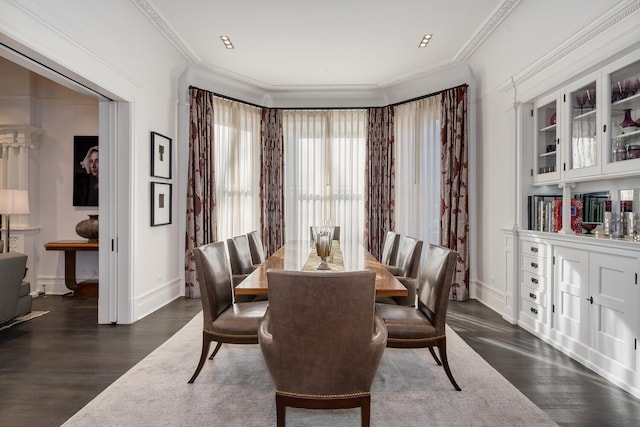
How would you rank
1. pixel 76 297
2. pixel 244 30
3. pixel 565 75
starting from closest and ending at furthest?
pixel 565 75 → pixel 244 30 → pixel 76 297

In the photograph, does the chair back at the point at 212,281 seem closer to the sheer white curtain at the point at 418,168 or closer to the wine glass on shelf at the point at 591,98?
the wine glass on shelf at the point at 591,98

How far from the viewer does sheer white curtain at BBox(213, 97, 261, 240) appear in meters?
5.70

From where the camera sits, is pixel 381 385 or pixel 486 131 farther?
pixel 486 131

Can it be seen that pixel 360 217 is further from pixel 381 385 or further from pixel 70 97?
pixel 70 97

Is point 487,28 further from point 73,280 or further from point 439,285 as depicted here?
point 73,280

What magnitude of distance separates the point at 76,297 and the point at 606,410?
5623mm

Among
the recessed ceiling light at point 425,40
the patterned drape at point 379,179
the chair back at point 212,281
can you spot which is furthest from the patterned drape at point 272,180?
the chair back at point 212,281

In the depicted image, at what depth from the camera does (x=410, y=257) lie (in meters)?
3.17

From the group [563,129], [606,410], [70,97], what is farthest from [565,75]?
[70,97]

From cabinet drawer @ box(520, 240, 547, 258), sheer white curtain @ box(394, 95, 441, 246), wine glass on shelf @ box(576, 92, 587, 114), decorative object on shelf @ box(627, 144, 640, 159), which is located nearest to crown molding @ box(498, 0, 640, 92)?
wine glass on shelf @ box(576, 92, 587, 114)

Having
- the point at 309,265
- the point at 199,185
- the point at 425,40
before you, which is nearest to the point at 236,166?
the point at 199,185

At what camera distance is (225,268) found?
280cm

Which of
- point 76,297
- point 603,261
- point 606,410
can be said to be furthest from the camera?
point 76,297

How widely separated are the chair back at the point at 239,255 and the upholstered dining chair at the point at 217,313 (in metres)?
0.62
